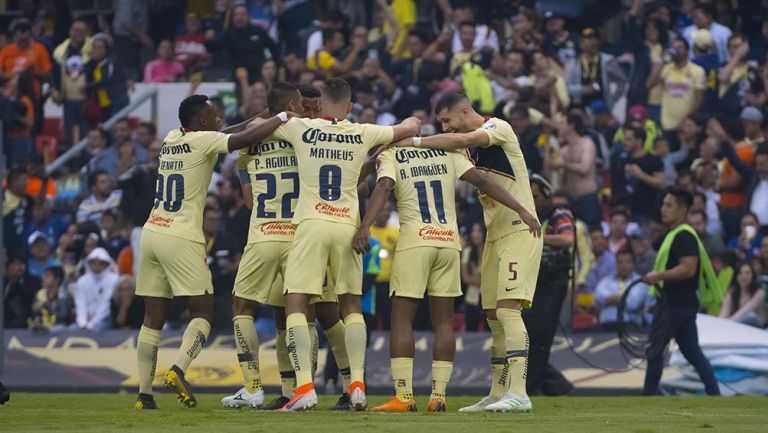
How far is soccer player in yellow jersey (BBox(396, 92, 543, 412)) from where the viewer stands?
47.1 feet

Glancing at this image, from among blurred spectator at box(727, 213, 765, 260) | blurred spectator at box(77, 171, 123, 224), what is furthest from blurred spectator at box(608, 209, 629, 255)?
blurred spectator at box(77, 171, 123, 224)

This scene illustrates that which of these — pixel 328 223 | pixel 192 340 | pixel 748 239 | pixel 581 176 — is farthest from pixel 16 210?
pixel 328 223

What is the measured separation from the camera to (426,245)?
14.5 m

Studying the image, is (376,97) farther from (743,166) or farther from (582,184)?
(743,166)

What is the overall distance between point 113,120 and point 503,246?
13852mm

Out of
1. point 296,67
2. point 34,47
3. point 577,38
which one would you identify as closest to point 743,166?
point 577,38

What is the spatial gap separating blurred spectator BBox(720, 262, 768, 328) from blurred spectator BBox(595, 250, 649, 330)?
3.86 feet

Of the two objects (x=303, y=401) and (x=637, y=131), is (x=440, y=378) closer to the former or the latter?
(x=303, y=401)

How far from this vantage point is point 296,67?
26.1 meters

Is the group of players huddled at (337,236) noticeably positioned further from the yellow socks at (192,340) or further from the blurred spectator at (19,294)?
the blurred spectator at (19,294)

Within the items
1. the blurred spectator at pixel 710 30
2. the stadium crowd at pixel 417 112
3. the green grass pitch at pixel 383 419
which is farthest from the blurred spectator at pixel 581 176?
the green grass pitch at pixel 383 419

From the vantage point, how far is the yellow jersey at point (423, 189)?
14.5 meters

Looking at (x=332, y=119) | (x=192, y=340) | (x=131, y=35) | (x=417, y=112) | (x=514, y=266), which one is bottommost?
(x=192, y=340)

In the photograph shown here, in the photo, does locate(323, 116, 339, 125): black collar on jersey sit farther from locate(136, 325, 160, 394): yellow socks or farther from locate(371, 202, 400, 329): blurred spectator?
locate(371, 202, 400, 329): blurred spectator
